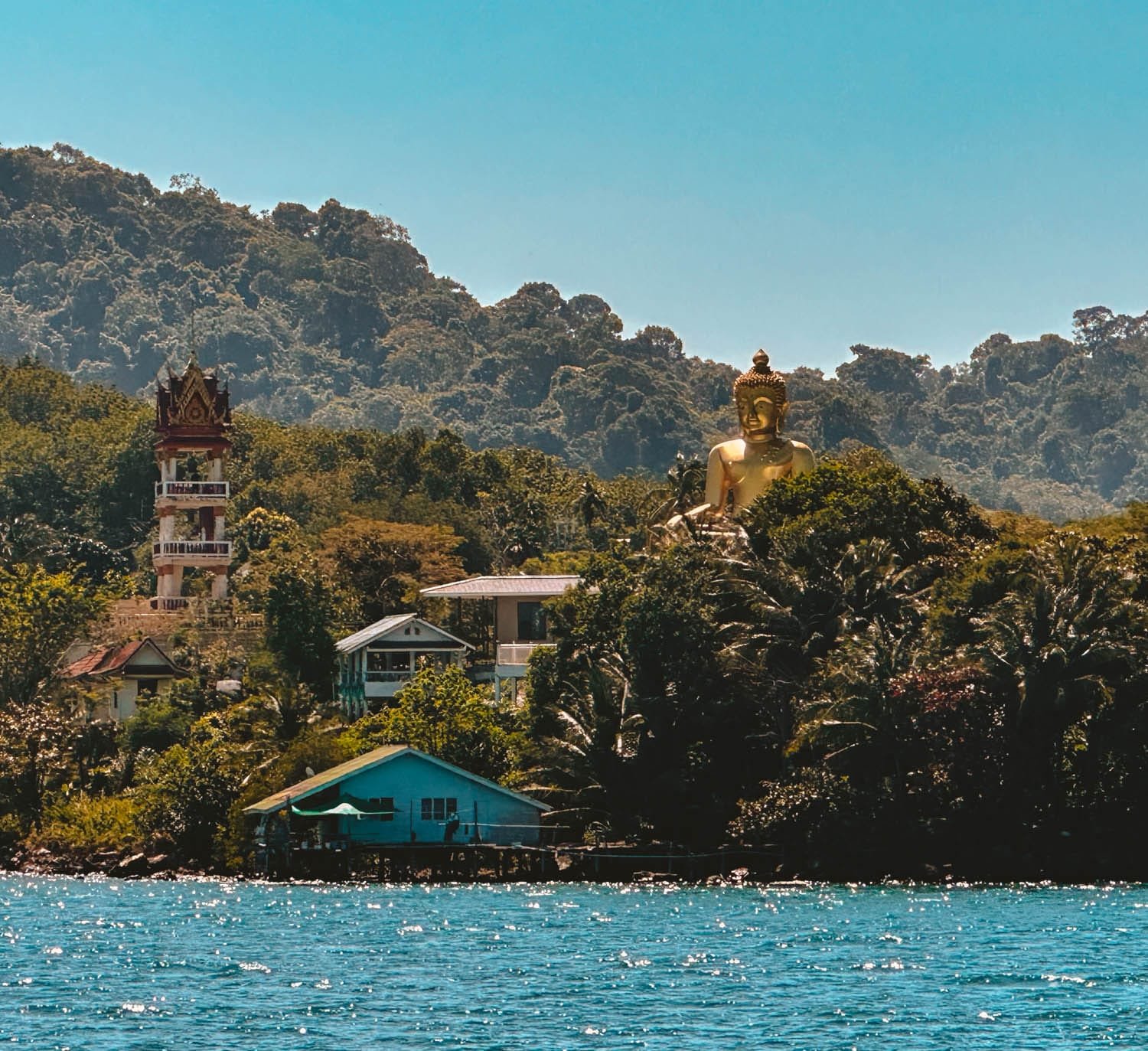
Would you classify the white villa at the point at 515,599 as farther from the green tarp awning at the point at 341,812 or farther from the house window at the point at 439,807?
the green tarp awning at the point at 341,812

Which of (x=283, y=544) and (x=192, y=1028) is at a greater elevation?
(x=283, y=544)

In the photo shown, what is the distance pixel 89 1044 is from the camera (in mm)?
32156

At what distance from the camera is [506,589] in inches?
3041

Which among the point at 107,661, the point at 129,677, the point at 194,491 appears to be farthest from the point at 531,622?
the point at 194,491

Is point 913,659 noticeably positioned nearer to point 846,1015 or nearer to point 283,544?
point 846,1015

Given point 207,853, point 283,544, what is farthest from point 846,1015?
point 283,544

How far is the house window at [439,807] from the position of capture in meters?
60.0

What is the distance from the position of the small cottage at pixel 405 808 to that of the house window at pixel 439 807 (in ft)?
0.06

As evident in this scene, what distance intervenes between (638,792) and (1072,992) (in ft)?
77.1

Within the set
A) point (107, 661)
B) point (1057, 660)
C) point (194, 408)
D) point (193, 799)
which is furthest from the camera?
point (194, 408)

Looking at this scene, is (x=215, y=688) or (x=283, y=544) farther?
(x=283, y=544)

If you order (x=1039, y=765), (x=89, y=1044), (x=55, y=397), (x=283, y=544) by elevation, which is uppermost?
(x=55, y=397)

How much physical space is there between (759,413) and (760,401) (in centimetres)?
37

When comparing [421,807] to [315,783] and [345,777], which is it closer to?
[345,777]
